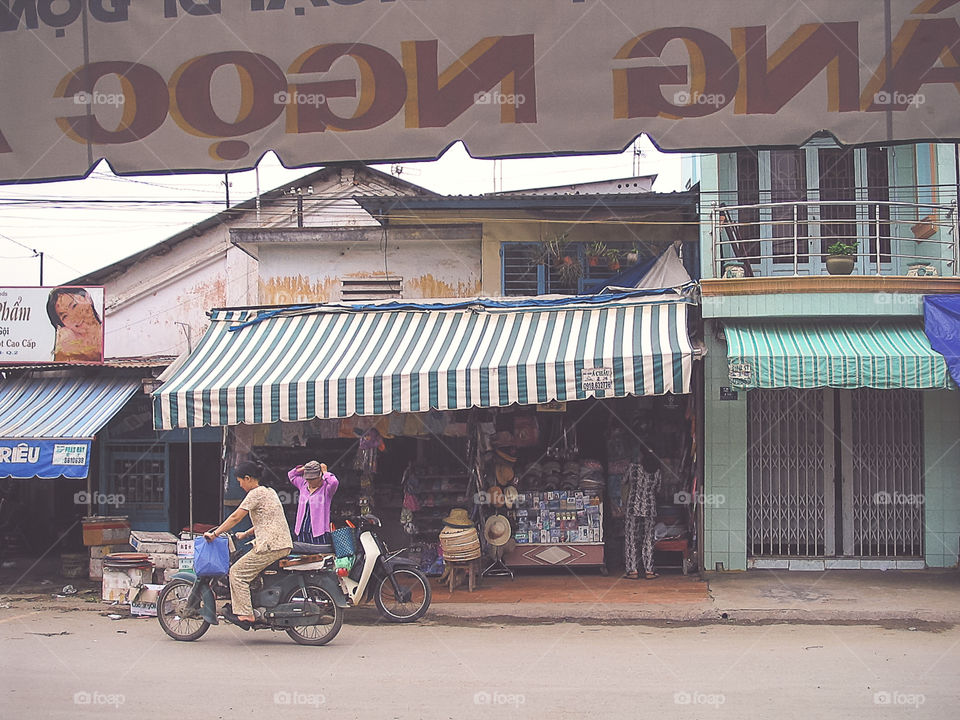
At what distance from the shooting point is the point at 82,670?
8.43 m

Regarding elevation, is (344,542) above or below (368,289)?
below

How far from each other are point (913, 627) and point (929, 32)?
32.5ft

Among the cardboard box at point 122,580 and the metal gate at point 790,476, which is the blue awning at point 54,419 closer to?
the cardboard box at point 122,580

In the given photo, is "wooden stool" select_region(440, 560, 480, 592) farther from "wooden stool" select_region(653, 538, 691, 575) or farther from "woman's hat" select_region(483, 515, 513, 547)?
"wooden stool" select_region(653, 538, 691, 575)

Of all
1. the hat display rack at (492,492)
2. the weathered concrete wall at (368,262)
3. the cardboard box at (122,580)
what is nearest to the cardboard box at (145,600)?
the cardboard box at (122,580)

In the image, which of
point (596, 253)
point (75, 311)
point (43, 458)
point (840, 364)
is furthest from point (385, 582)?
point (75, 311)

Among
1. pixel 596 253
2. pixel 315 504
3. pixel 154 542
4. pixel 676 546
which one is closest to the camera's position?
pixel 315 504

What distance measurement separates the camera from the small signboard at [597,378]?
37.4 ft

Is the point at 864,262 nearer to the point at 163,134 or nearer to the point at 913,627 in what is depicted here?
the point at 913,627

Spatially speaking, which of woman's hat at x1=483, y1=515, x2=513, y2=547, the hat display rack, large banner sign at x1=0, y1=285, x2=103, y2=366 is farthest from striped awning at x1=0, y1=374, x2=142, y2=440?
woman's hat at x1=483, y1=515, x2=513, y2=547

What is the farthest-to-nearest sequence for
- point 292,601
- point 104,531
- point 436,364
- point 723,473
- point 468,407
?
point 104,531
point 723,473
point 436,364
point 468,407
point 292,601

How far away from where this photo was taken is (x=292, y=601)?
937 centimetres

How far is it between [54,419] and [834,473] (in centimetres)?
1107

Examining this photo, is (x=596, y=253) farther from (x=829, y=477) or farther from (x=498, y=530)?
(x=829, y=477)
